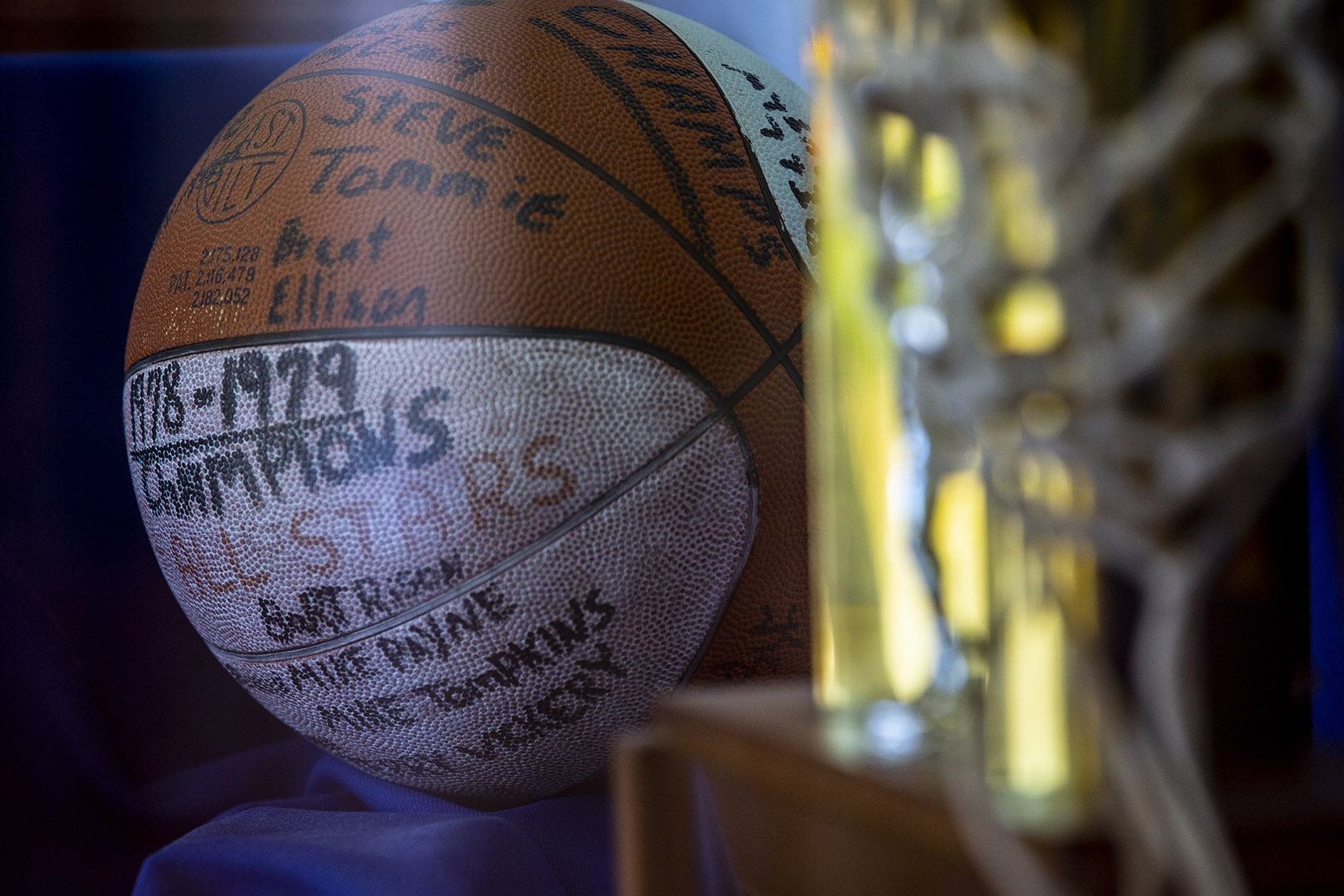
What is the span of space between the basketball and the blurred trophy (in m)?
0.45

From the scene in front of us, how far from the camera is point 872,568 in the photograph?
0.38 m

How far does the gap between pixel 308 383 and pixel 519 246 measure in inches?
6.4

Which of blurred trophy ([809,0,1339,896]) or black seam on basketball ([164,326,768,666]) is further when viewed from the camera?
black seam on basketball ([164,326,768,666])

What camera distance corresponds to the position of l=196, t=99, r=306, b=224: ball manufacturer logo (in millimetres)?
850

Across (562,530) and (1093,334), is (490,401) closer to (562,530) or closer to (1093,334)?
(562,530)

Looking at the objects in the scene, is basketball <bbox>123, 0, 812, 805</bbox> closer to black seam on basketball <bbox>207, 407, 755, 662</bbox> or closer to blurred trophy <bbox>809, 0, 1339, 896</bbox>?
black seam on basketball <bbox>207, 407, 755, 662</bbox>

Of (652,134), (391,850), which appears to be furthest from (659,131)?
(391,850)

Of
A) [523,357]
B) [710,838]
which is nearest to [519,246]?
[523,357]

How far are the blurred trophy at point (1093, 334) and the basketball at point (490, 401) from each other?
0.45 meters

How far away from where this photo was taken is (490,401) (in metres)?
0.76

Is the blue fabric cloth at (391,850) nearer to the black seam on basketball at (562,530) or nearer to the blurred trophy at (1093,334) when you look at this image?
the black seam on basketball at (562,530)

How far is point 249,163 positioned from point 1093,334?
75cm

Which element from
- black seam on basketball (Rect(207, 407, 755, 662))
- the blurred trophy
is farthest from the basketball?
the blurred trophy

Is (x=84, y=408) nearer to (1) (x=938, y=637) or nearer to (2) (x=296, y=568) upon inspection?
(2) (x=296, y=568)
